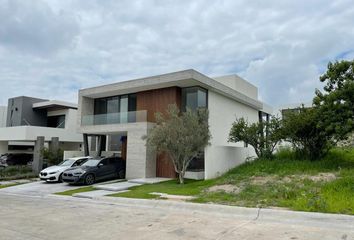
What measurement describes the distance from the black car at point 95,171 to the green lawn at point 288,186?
4.13m

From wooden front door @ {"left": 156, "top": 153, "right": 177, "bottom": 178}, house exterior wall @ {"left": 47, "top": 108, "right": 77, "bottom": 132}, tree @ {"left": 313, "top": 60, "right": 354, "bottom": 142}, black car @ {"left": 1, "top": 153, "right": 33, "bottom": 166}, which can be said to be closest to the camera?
tree @ {"left": 313, "top": 60, "right": 354, "bottom": 142}

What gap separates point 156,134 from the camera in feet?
55.7

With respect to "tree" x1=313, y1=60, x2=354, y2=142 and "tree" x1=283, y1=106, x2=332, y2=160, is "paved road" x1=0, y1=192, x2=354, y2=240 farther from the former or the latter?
"tree" x1=283, y1=106, x2=332, y2=160

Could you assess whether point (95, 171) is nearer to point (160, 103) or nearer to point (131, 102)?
point (160, 103)

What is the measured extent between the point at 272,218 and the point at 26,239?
637 cm

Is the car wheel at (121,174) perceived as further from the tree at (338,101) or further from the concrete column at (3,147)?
the concrete column at (3,147)

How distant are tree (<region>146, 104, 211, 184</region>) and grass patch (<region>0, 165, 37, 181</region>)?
1199cm

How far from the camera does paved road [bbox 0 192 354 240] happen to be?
7.27 m

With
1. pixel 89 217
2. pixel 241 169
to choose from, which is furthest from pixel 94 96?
pixel 89 217

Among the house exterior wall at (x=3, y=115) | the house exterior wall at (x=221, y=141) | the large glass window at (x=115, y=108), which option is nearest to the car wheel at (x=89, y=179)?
the large glass window at (x=115, y=108)

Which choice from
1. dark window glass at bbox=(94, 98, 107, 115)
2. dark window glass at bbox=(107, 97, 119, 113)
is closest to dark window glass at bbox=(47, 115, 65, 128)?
dark window glass at bbox=(94, 98, 107, 115)

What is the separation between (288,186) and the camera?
1279 cm

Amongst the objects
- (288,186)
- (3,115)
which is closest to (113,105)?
(288,186)

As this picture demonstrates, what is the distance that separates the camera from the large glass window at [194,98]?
66.4 feet
